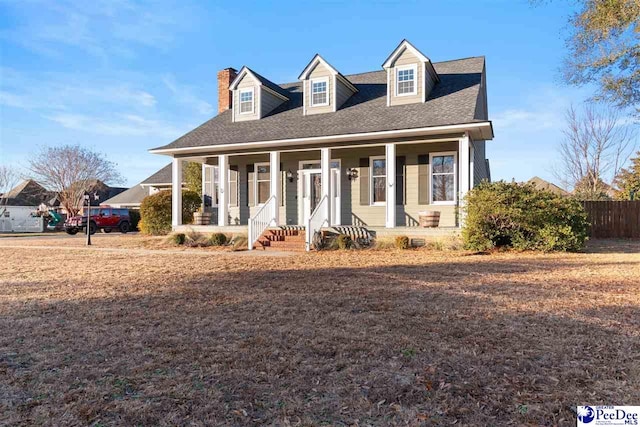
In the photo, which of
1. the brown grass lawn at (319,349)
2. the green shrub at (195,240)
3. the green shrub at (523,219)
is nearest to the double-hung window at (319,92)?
the green shrub at (195,240)

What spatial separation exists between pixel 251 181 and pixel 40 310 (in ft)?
39.6

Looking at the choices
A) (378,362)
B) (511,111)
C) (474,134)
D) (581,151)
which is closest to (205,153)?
(474,134)

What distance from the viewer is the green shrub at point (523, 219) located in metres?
11.1

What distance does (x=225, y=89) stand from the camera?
20.1 m

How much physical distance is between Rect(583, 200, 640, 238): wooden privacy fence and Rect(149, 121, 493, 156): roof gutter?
8466 mm

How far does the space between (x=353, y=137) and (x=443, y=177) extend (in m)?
3.51

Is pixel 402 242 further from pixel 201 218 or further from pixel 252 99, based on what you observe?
pixel 252 99

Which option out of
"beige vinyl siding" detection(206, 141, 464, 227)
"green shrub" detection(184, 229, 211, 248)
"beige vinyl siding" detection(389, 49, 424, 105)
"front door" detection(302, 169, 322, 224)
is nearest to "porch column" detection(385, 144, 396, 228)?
"beige vinyl siding" detection(206, 141, 464, 227)

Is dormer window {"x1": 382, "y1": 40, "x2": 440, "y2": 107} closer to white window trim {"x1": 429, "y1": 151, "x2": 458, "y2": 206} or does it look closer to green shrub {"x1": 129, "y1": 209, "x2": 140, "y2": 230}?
white window trim {"x1": 429, "y1": 151, "x2": 458, "y2": 206}

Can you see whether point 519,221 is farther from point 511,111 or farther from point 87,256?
point 511,111

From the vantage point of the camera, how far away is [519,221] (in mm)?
11203

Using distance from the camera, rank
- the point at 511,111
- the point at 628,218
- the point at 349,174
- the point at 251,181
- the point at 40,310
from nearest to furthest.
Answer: the point at 40,310 < the point at 349,174 < the point at 251,181 < the point at 628,218 < the point at 511,111

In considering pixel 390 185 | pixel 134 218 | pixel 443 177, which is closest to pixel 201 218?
pixel 390 185

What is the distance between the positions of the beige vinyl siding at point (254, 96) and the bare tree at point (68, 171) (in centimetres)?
2280
